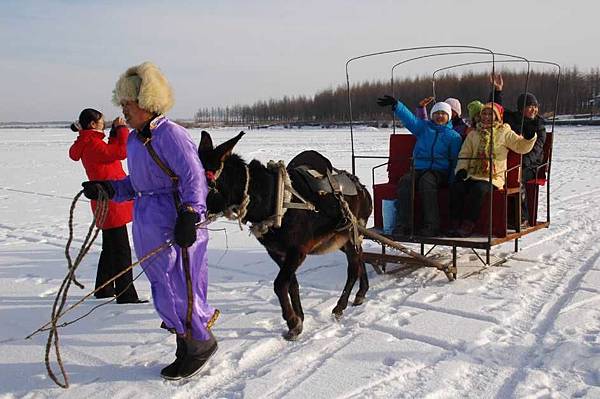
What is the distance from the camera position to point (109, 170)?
5551 millimetres

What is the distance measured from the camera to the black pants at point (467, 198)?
603 centimetres

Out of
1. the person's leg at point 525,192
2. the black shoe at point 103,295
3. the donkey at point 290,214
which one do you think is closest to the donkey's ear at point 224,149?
the donkey at point 290,214

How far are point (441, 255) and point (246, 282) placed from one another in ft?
9.05

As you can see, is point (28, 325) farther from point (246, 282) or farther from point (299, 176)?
point (299, 176)

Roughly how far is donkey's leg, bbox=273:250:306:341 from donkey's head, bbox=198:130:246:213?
794 mm

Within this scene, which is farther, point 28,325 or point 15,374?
point 28,325

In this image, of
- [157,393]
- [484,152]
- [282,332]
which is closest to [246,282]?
[282,332]

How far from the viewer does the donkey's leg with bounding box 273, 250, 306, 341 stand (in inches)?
173

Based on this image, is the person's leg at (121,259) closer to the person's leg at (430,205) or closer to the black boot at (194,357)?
the black boot at (194,357)

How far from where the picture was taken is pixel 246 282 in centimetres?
626

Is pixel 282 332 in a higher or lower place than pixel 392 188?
lower

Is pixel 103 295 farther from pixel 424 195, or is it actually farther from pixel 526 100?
pixel 526 100

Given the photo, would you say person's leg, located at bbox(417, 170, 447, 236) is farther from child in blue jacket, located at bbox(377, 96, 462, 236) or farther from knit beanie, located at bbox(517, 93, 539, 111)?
knit beanie, located at bbox(517, 93, 539, 111)

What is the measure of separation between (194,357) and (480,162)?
3992mm
